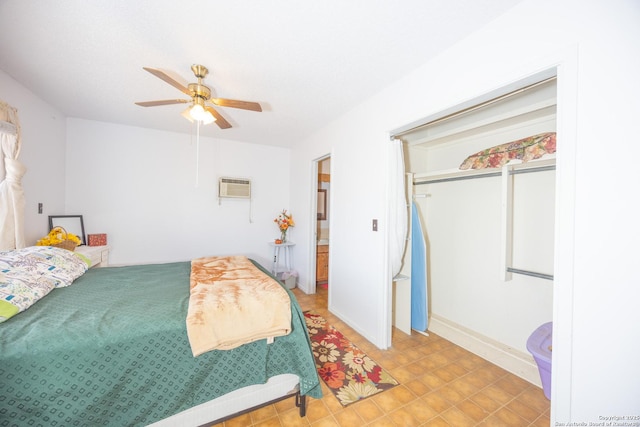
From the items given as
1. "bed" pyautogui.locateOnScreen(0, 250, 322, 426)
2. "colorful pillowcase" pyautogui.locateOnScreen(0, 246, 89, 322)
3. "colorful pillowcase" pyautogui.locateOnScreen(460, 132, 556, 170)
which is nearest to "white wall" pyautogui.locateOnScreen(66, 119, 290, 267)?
"colorful pillowcase" pyautogui.locateOnScreen(0, 246, 89, 322)

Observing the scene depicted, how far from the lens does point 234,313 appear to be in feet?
4.57

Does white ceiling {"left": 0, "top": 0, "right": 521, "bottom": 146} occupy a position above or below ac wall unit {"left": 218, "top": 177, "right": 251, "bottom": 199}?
above

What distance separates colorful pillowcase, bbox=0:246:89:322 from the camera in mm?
1298

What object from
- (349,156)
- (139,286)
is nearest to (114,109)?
(139,286)

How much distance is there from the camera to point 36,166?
249 centimetres

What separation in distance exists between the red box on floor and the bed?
1725 mm

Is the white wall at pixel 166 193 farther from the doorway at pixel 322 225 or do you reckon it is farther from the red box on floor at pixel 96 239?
the doorway at pixel 322 225

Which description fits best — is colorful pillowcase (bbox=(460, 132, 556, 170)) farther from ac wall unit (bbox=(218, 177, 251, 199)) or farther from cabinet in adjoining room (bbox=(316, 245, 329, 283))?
ac wall unit (bbox=(218, 177, 251, 199))

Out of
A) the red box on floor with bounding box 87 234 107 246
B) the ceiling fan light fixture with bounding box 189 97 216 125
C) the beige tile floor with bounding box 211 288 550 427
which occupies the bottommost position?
the beige tile floor with bounding box 211 288 550 427

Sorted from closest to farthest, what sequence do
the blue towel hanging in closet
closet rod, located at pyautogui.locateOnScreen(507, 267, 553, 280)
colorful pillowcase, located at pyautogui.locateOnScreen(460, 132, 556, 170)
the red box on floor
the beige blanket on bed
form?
the beige blanket on bed < colorful pillowcase, located at pyautogui.locateOnScreen(460, 132, 556, 170) < closet rod, located at pyautogui.locateOnScreen(507, 267, 553, 280) < the blue towel hanging in closet < the red box on floor

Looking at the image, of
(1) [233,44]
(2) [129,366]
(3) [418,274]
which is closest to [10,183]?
(2) [129,366]

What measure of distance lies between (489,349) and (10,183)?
4.38 metres

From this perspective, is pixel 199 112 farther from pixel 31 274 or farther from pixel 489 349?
pixel 489 349

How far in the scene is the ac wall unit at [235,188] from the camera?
373 cm
